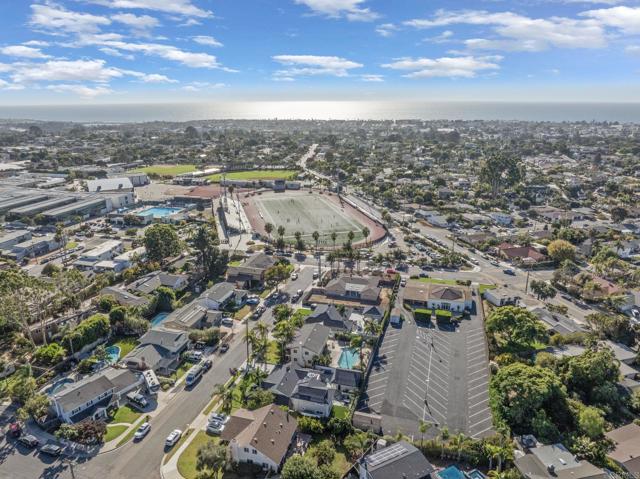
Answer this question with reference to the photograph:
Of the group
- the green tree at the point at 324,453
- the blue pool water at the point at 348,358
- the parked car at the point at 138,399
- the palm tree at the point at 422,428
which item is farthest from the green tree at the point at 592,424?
the parked car at the point at 138,399

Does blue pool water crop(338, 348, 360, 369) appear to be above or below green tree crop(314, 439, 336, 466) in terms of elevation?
below

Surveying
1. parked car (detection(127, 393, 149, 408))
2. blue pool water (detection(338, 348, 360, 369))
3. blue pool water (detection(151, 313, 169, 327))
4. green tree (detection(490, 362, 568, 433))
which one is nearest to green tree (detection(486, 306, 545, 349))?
green tree (detection(490, 362, 568, 433))

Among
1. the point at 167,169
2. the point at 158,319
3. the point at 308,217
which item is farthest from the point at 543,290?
the point at 167,169

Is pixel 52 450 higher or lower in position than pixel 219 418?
higher

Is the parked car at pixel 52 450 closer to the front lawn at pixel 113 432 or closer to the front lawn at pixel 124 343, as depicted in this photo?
the front lawn at pixel 113 432

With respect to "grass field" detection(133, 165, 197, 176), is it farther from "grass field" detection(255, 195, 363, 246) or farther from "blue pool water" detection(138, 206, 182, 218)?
"grass field" detection(255, 195, 363, 246)

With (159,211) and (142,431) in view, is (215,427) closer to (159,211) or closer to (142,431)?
(142,431)

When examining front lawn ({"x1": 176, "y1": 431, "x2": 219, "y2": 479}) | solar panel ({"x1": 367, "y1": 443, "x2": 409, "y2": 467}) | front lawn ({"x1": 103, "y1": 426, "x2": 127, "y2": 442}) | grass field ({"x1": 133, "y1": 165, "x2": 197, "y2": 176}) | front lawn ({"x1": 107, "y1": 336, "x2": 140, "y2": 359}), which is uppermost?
grass field ({"x1": 133, "y1": 165, "x2": 197, "y2": 176})
